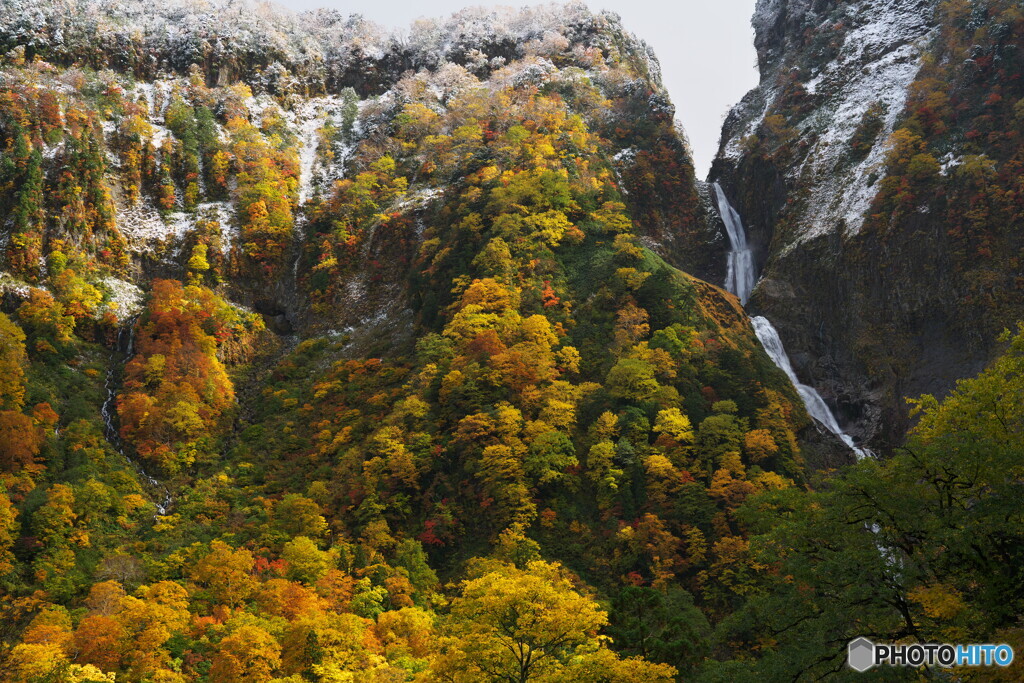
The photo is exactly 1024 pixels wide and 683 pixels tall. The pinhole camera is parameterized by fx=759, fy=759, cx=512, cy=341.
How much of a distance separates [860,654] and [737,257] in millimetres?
56478

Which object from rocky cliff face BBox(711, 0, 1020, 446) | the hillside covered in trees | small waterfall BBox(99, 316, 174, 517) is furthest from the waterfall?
small waterfall BBox(99, 316, 174, 517)

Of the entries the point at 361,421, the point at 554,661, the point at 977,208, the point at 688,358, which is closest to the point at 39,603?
the point at 361,421

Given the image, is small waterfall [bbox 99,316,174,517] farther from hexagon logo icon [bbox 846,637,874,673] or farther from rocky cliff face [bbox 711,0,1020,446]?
rocky cliff face [bbox 711,0,1020,446]

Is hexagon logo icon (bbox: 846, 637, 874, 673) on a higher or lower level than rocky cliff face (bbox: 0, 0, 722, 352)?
lower

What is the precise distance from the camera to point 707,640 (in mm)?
28594

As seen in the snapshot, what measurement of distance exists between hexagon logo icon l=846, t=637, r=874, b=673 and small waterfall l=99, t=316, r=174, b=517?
3891cm

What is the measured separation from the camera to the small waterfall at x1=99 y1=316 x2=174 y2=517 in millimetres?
46719

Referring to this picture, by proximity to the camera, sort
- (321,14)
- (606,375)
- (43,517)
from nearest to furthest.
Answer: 1. (43,517)
2. (606,375)
3. (321,14)

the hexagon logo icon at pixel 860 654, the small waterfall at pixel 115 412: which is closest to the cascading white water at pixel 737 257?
the small waterfall at pixel 115 412

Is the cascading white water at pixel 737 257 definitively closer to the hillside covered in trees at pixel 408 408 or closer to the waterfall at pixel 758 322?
the waterfall at pixel 758 322

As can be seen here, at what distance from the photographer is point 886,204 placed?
59000 millimetres

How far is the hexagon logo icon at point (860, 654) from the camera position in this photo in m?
18.9

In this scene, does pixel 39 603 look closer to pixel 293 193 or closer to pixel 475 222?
pixel 475 222

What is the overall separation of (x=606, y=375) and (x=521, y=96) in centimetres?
4453
